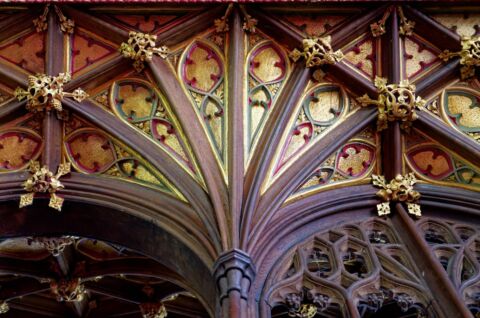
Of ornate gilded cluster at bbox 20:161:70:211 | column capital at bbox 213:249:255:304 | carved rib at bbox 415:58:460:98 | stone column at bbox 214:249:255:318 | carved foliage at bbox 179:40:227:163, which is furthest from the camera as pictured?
carved rib at bbox 415:58:460:98

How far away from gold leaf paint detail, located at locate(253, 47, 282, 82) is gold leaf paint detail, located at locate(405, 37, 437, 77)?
1.36m

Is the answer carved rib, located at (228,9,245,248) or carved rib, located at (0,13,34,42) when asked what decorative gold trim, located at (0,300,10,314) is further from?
carved rib, located at (228,9,245,248)

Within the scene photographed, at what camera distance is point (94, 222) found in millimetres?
14016

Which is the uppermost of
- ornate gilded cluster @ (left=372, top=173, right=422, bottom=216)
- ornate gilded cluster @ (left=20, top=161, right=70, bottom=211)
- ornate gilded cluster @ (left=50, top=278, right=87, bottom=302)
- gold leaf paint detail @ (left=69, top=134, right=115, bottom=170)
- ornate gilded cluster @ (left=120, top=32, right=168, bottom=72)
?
ornate gilded cluster @ (left=120, top=32, right=168, bottom=72)

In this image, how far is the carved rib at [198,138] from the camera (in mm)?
13070

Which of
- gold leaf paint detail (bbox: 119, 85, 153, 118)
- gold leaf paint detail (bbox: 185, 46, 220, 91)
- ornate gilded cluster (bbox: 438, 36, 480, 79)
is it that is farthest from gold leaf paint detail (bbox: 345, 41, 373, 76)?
gold leaf paint detail (bbox: 119, 85, 153, 118)

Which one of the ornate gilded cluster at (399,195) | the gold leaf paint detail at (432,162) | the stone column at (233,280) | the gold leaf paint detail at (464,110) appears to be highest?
the gold leaf paint detail at (464,110)

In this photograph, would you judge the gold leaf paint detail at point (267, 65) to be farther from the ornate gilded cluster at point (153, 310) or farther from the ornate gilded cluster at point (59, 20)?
the ornate gilded cluster at point (153, 310)

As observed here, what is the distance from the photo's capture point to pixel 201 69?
14.4m

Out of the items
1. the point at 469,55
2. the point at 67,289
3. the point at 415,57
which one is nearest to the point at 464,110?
the point at 469,55

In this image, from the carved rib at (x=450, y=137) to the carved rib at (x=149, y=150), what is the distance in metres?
2.50

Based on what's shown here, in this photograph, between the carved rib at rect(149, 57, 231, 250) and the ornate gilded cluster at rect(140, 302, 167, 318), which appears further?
the ornate gilded cluster at rect(140, 302, 167, 318)

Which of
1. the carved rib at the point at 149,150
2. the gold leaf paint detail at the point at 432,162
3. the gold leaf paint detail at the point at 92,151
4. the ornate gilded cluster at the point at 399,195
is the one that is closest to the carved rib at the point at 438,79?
the gold leaf paint detail at the point at 432,162

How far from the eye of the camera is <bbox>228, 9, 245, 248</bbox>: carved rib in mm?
13078
